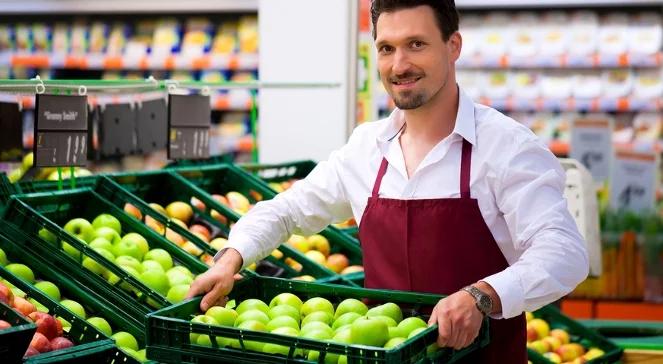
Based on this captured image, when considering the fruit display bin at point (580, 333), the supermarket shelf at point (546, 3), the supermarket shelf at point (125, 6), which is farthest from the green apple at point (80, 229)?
the supermarket shelf at point (546, 3)

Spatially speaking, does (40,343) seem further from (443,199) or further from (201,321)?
(443,199)

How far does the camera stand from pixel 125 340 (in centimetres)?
254

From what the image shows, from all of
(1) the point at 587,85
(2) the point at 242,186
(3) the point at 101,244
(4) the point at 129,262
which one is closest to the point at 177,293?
(4) the point at 129,262

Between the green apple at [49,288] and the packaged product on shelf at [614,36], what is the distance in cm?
610

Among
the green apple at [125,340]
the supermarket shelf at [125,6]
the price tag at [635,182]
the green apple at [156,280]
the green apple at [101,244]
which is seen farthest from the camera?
the supermarket shelf at [125,6]

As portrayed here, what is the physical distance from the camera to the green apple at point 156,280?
276 centimetres

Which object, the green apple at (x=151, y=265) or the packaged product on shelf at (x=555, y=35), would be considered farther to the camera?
the packaged product on shelf at (x=555, y=35)

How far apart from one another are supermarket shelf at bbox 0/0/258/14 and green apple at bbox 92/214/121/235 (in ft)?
16.2

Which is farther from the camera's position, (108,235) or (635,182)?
(635,182)

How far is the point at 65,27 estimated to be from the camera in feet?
28.3

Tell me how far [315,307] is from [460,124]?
563 mm

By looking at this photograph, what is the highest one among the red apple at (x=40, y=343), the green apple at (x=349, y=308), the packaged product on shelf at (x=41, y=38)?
the packaged product on shelf at (x=41, y=38)

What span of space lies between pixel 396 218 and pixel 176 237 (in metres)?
1.09

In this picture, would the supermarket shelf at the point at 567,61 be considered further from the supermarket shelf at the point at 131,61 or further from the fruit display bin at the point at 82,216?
the fruit display bin at the point at 82,216
